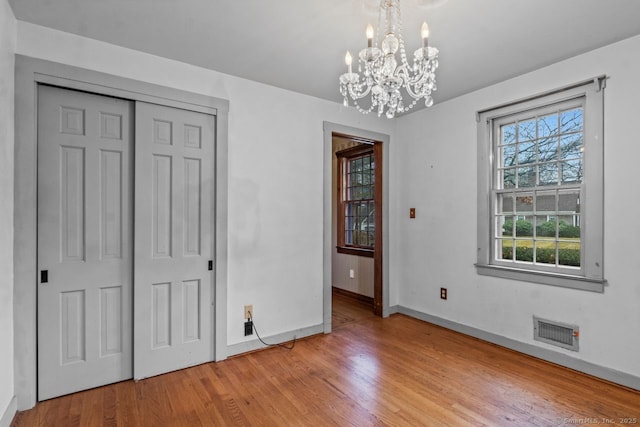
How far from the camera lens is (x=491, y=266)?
3518 millimetres

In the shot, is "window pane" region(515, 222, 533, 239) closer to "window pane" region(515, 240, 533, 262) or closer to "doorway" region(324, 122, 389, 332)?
"window pane" region(515, 240, 533, 262)

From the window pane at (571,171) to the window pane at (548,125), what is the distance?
0.31 m

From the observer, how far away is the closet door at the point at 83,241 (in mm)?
2428

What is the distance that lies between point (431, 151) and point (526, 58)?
1399 millimetres

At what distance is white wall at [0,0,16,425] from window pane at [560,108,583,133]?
166 inches

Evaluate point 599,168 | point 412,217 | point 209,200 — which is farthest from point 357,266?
point 599,168

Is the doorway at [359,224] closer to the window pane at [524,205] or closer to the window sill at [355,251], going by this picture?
the window sill at [355,251]

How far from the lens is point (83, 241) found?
2.56 m

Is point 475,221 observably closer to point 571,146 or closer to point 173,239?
point 571,146

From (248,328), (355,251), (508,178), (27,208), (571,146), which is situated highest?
(571,146)

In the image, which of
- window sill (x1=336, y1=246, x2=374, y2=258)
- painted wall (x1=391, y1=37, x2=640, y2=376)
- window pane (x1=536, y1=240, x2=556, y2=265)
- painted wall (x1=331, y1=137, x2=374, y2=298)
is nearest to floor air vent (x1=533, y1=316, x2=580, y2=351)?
painted wall (x1=391, y1=37, x2=640, y2=376)

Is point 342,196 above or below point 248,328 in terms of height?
above

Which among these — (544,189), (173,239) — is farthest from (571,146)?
(173,239)

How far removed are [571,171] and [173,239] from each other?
139 inches
